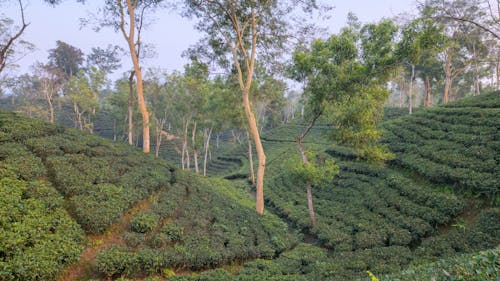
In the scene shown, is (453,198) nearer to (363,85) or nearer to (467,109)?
(363,85)

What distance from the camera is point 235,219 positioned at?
11406 mm

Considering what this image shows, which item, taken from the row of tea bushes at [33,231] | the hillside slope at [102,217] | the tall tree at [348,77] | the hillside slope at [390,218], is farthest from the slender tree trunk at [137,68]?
the hillside slope at [390,218]

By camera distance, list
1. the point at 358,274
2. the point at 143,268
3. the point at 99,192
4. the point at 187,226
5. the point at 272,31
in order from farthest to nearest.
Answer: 1. the point at 272,31
2. the point at 187,226
3. the point at 99,192
4. the point at 358,274
5. the point at 143,268

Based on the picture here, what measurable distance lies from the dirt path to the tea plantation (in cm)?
6

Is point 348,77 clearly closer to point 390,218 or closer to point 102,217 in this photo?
point 390,218

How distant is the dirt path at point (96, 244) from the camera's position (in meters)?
5.76

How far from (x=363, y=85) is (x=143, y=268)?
12.7 m

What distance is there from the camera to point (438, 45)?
12695mm

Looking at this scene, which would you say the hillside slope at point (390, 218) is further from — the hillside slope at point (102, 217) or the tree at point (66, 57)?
the tree at point (66, 57)

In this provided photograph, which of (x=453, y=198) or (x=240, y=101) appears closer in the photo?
(x=453, y=198)

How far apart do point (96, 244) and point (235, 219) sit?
5.86 meters

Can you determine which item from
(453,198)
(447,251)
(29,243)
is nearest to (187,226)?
(29,243)

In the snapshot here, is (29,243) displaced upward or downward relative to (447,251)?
upward

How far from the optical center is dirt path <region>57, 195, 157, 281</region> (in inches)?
227
